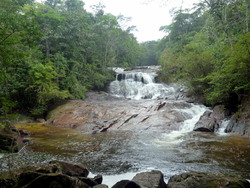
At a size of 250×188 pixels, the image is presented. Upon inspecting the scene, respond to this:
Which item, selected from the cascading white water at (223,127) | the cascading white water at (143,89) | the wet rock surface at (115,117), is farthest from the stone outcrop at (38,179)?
the cascading white water at (143,89)

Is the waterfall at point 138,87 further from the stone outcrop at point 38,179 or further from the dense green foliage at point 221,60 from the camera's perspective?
the stone outcrop at point 38,179

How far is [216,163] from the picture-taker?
17.2 feet

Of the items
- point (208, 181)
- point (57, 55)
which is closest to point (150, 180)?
point (208, 181)

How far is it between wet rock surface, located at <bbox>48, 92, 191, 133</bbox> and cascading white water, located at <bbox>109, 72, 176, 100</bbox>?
25.7ft

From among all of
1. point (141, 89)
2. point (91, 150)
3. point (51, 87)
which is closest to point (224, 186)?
point (91, 150)

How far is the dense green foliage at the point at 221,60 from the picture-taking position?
26.3ft

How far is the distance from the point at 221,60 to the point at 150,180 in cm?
1005

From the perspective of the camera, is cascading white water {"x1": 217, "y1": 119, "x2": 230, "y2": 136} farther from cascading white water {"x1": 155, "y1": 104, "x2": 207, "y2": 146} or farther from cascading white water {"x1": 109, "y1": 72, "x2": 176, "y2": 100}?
cascading white water {"x1": 109, "y1": 72, "x2": 176, "y2": 100}

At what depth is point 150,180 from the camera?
3707 millimetres

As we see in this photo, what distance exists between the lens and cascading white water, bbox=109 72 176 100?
71.9ft

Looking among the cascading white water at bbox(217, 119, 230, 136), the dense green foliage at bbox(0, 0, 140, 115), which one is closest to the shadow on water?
the cascading white water at bbox(217, 119, 230, 136)

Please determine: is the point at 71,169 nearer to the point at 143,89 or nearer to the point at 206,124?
the point at 206,124

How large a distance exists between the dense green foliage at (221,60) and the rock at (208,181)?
4221 millimetres

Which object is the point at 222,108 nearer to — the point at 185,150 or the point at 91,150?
the point at 185,150
